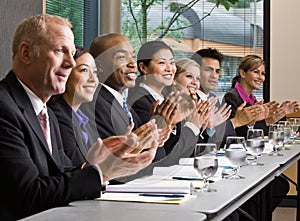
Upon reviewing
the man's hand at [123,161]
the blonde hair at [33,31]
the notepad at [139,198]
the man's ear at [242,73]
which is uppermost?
the blonde hair at [33,31]

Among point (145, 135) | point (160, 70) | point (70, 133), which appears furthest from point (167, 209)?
point (160, 70)

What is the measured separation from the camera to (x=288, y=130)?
4512mm

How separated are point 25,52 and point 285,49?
5465 mm

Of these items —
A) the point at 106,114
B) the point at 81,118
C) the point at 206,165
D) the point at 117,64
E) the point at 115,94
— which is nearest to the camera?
the point at 206,165

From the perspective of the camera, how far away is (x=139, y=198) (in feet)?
7.48

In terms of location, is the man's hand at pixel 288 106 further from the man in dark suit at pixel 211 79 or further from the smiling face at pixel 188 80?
the smiling face at pixel 188 80

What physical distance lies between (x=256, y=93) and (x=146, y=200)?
5.81 m

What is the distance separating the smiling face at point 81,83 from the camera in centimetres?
339

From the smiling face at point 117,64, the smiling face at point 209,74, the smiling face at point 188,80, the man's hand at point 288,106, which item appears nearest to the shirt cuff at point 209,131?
the smiling face at point 188,80

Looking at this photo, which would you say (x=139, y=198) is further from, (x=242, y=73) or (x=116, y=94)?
(x=242, y=73)

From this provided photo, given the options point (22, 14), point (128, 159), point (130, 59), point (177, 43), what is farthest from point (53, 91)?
point (177, 43)

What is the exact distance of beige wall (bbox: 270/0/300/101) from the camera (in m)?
7.60

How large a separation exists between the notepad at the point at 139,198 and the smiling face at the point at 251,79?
3987 millimetres

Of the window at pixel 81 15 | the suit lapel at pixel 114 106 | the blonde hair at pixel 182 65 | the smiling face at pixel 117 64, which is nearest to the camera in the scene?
the suit lapel at pixel 114 106
